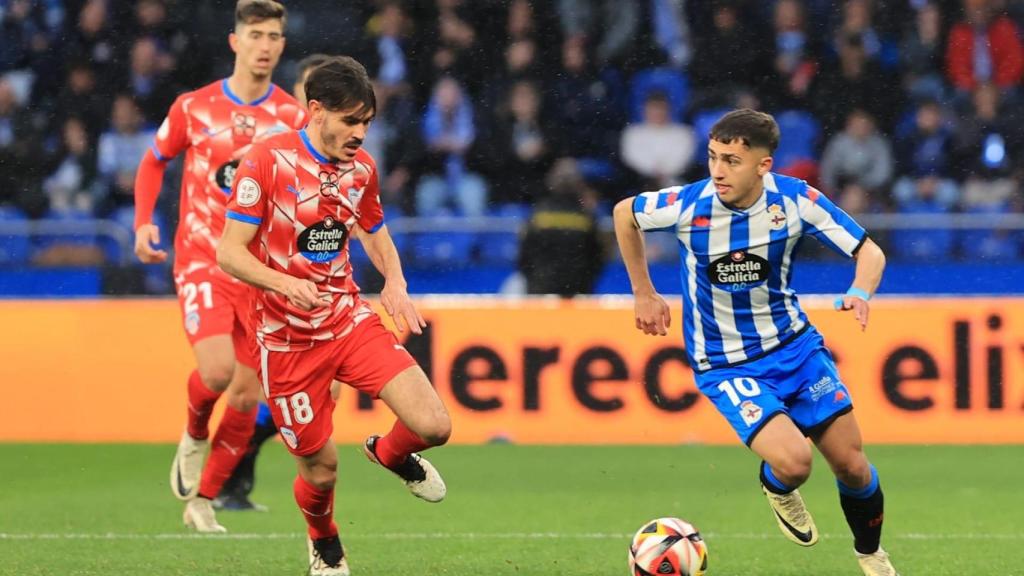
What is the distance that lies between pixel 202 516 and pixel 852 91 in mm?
8661

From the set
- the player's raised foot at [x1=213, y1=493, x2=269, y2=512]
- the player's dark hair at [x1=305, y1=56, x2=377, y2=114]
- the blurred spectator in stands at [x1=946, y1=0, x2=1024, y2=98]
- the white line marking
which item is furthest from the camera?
the blurred spectator in stands at [x1=946, y1=0, x2=1024, y2=98]

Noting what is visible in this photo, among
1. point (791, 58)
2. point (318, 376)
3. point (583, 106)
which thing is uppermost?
point (791, 58)

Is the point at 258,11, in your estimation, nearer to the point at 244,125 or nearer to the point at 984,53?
the point at 244,125

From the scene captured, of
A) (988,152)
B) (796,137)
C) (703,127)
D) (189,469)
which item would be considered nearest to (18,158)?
(703,127)

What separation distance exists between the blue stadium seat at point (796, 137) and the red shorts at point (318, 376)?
8.44 metres

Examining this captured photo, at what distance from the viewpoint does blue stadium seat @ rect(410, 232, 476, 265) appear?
13352 mm

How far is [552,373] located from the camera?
11.1m

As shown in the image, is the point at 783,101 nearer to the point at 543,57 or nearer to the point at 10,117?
the point at 543,57

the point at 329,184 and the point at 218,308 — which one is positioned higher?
the point at 329,184

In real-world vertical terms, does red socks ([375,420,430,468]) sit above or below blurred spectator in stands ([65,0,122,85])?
below

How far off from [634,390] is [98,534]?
4355 mm

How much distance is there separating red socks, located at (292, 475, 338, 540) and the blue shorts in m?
1.42

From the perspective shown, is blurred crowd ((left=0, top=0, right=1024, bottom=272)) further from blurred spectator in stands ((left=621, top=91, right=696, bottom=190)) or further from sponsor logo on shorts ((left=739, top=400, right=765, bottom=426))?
sponsor logo on shorts ((left=739, top=400, right=765, bottom=426))

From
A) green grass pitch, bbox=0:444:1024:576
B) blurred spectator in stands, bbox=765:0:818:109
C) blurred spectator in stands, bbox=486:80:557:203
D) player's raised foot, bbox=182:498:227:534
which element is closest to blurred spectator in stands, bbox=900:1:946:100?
blurred spectator in stands, bbox=765:0:818:109
